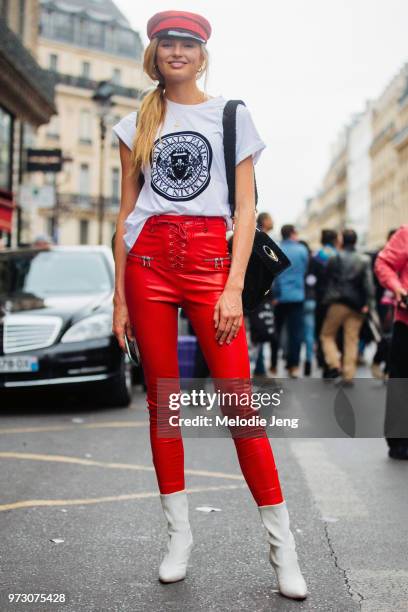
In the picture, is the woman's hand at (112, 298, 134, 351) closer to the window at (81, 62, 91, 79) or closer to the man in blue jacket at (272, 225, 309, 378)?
the man in blue jacket at (272, 225, 309, 378)

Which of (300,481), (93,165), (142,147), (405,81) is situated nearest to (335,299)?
(300,481)

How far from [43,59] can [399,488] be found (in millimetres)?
71949

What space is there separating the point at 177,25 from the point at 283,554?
6.34ft

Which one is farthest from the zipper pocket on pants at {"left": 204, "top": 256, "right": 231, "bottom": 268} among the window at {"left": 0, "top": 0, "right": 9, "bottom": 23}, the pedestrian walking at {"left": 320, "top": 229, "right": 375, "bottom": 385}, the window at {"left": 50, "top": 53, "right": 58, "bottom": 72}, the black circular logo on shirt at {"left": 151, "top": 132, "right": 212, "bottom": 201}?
the window at {"left": 50, "top": 53, "right": 58, "bottom": 72}

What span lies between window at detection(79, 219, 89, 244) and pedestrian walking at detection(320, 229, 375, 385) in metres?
64.6

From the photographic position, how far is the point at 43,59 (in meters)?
73.9

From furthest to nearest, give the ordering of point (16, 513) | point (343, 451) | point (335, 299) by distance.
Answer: point (335, 299)
point (343, 451)
point (16, 513)

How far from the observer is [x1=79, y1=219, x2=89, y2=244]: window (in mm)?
75375

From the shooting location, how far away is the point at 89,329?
8992 mm

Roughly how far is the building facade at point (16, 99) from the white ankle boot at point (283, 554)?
59.7ft

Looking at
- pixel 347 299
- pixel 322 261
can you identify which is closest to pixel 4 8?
pixel 322 261

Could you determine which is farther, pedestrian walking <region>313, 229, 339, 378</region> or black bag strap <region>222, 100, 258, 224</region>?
pedestrian walking <region>313, 229, 339, 378</region>

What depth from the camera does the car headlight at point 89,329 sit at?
29.3 ft

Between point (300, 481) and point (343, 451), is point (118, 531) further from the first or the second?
point (343, 451)
